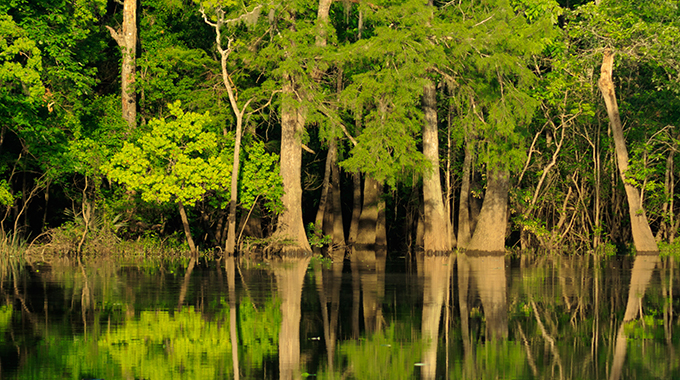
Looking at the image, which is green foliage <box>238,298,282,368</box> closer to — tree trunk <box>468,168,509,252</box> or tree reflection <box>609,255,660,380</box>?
tree reflection <box>609,255,660,380</box>

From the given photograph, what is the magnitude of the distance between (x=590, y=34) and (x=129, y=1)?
16.1m

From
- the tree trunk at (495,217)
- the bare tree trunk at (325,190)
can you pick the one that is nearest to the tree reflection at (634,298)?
the tree trunk at (495,217)

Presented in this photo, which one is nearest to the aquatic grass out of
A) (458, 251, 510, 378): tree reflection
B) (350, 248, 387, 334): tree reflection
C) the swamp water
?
(458, 251, 510, 378): tree reflection

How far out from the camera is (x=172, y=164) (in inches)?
1162

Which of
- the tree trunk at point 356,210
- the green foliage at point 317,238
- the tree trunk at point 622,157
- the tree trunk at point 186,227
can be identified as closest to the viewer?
the tree trunk at point 186,227

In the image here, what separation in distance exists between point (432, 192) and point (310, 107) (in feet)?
18.6

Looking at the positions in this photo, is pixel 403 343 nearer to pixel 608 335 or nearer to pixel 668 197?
pixel 608 335

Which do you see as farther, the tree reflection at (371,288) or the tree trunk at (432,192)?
the tree trunk at (432,192)

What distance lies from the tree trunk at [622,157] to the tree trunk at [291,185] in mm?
10585

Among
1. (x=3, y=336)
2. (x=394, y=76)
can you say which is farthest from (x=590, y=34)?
(x=3, y=336)

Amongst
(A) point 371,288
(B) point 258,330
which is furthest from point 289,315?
(A) point 371,288

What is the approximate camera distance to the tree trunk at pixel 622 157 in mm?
32312

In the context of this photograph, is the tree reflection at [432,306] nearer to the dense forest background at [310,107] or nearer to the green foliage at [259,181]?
the dense forest background at [310,107]

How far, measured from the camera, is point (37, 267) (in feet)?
77.0
